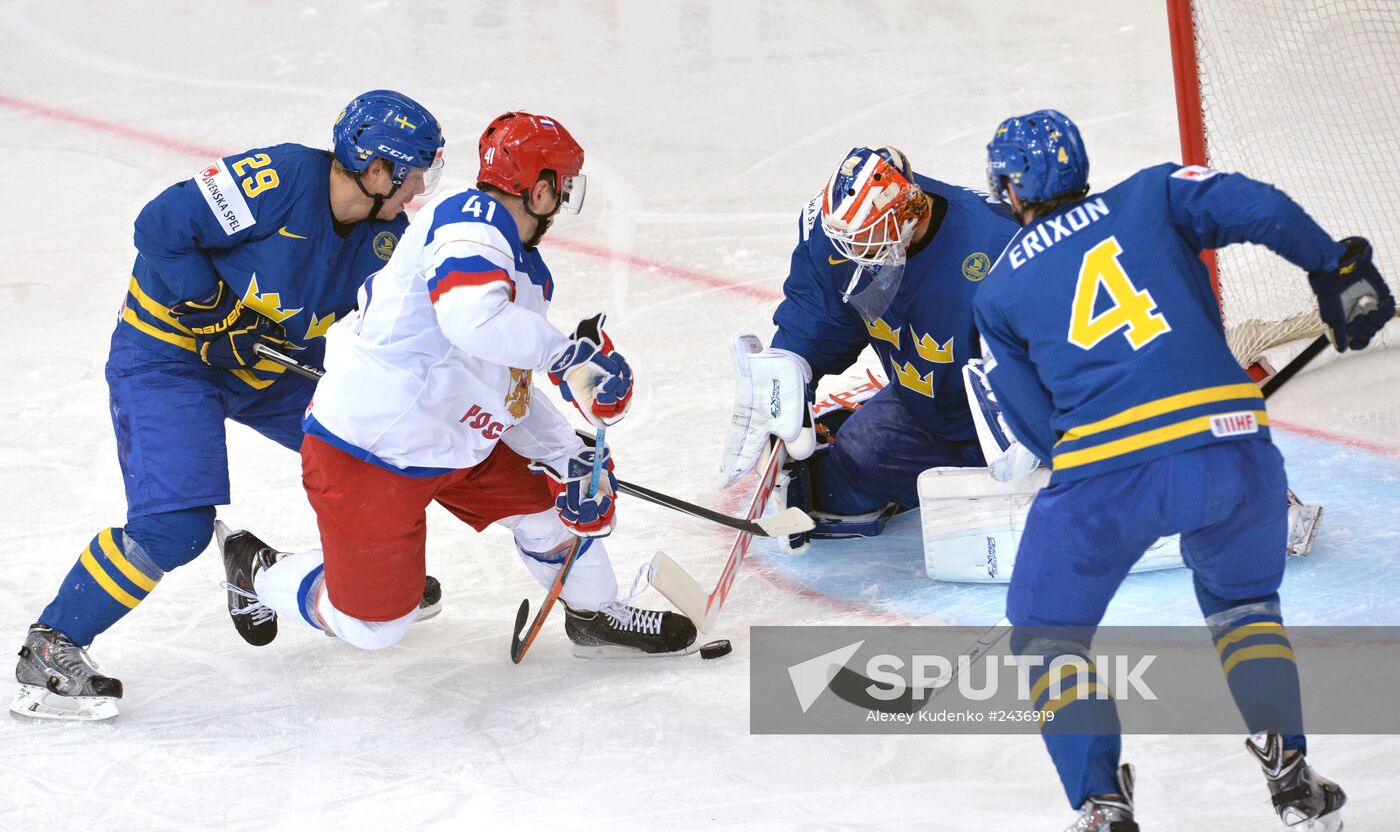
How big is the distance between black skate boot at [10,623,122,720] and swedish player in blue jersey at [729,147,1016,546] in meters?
1.33

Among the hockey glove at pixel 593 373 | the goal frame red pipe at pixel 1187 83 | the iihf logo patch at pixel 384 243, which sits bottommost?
the hockey glove at pixel 593 373

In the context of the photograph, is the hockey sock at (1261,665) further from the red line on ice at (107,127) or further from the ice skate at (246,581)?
the red line on ice at (107,127)

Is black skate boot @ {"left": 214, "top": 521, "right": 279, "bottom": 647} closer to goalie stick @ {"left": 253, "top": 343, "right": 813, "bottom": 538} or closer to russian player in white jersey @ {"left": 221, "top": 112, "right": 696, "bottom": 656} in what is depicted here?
russian player in white jersey @ {"left": 221, "top": 112, "right": 696, "bottom": 656}

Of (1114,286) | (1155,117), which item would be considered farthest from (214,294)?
(1155,117)

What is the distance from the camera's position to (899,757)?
2713 mm

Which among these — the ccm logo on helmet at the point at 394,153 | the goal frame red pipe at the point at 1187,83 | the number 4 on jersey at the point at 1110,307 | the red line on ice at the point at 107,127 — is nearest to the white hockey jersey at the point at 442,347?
the ccm logo on helmet at the point at 394,153

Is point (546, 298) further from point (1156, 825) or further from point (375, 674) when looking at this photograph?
point (1156, 825)

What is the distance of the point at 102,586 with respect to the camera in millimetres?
2914

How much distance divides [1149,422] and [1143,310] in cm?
15

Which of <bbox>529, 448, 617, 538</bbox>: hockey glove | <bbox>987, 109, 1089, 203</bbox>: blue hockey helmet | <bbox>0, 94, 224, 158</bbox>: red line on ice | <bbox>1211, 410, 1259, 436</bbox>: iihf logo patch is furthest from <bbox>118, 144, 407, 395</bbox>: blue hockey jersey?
<bbox>0, 94, 224, 158</bbox>: red line on ice

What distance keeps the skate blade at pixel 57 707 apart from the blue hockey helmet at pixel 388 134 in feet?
3.67

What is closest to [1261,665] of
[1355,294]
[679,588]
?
[1355,294]

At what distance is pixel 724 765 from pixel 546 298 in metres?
0.89

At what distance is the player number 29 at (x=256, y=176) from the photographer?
117 inches
